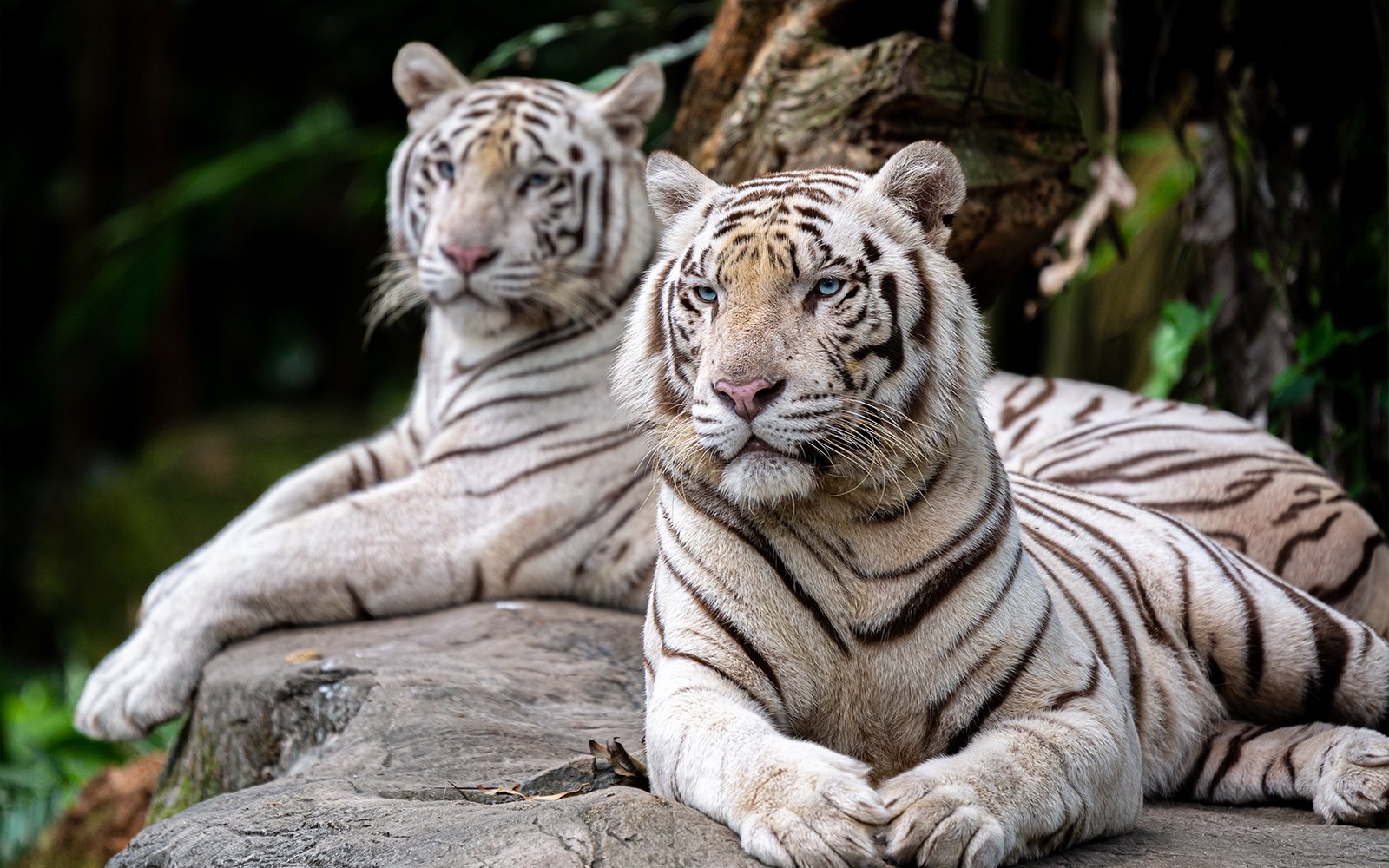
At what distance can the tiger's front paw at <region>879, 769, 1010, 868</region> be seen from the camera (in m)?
1.70

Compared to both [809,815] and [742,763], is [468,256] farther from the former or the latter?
[809,815]

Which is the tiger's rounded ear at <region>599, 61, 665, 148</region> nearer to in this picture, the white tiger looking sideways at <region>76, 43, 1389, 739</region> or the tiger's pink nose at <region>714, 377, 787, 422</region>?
the white tiger looking sideways at <region>76, 43, 1389, 739</region>

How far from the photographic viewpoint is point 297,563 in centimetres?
367

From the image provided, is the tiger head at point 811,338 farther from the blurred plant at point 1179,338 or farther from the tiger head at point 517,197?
the blurred plant at point 1179,338

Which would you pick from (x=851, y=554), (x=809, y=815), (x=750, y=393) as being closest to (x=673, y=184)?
(x=750, y=393)

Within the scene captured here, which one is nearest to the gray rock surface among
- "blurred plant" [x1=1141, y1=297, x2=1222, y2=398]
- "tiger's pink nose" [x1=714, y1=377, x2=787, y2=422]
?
"tiger's pink nose" [x1=714, y1=377, x2=787, y2=422]

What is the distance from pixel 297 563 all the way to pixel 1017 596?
90.1 inches

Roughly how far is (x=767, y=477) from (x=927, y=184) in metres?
0.61

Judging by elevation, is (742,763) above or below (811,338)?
below

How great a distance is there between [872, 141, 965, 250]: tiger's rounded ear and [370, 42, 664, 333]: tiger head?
6.30 feet

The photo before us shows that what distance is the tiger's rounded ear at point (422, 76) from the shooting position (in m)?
4.23

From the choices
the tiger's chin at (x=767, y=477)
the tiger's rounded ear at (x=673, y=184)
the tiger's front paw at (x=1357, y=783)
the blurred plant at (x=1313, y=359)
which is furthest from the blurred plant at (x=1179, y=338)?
the tiger's chin at (x=767, y=477)

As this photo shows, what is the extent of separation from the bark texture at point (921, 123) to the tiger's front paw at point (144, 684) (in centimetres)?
214

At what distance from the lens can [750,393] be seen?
1917 millimetres
